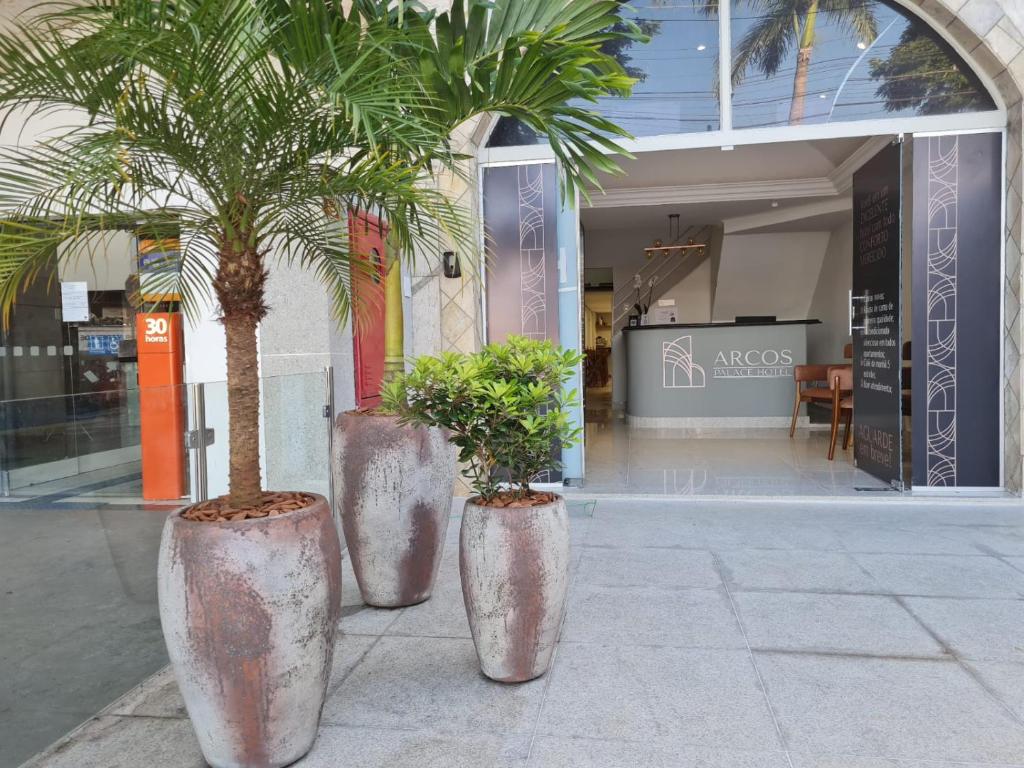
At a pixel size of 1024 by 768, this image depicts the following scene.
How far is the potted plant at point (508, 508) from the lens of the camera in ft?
6.81

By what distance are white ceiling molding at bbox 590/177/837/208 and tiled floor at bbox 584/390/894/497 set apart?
2.96 m

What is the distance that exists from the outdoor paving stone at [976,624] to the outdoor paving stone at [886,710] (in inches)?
8.7

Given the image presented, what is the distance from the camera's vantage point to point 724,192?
8875mm

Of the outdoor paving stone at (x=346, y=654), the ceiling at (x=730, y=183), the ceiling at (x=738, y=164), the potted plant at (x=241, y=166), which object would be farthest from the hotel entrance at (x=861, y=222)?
the potted plant at (x=241, y=166)

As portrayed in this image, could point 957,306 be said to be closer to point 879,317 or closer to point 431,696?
point 879,317

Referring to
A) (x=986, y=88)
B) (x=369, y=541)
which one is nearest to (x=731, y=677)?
(x=369, y=541)

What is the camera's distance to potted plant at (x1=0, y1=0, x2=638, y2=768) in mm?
1522

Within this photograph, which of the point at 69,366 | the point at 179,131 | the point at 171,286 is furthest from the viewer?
the point at 69,366

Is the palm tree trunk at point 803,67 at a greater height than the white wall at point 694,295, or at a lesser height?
greater

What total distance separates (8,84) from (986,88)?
5243 mm

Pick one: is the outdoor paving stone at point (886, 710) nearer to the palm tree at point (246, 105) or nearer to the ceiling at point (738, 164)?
the palm tree at point (246, 105)

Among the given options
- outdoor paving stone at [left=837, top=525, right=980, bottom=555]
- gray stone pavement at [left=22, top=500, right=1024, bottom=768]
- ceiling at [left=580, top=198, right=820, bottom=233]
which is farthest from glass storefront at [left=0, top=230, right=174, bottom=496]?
ceiling at [left=580, top=198, right=820, bottom=233]

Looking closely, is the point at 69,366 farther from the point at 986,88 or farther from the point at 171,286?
the point at 986,88

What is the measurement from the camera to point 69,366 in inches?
197
